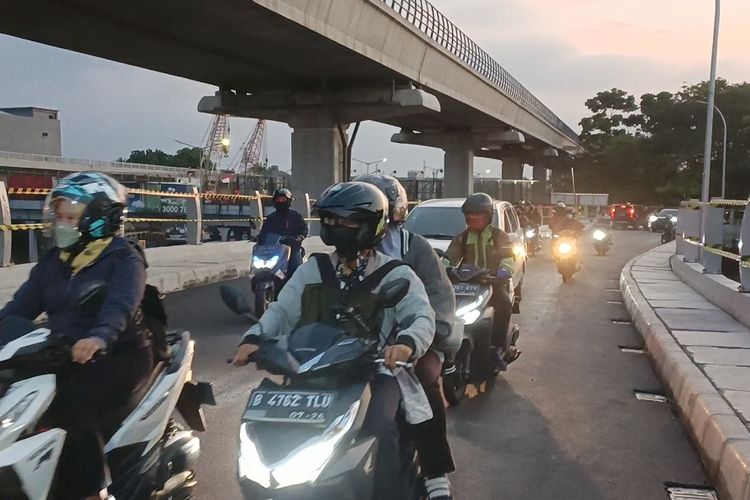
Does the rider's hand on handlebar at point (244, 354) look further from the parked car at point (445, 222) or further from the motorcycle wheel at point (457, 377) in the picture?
the parked car at point (445, 222)

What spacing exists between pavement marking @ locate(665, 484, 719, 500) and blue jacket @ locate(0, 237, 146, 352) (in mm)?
3226

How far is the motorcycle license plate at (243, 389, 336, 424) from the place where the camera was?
274 cm

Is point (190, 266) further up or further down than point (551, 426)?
further up

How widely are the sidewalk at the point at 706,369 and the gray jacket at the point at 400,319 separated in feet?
6.61

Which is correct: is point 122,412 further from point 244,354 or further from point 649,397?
point 649,397

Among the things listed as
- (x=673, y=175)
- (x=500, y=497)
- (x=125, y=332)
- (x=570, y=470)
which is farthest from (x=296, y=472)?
(x=673, y=175)

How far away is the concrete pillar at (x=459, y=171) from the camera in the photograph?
49562mm

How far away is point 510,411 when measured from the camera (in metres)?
6.16

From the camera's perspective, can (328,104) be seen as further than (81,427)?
Yes

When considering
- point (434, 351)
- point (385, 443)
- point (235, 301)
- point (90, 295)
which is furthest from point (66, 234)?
point (434, 351)

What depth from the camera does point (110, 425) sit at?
3293 millimetres

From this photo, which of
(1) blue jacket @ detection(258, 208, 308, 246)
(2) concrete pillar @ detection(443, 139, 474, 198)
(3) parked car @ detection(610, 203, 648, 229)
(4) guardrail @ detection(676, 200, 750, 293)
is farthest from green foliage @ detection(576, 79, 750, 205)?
(1) blue jacket @ detection(258, 208, 308, 246)

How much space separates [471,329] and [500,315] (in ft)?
2.30

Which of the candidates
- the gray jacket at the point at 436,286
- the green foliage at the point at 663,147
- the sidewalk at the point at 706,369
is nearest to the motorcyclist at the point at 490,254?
the sidewalk at the point at 706,369
